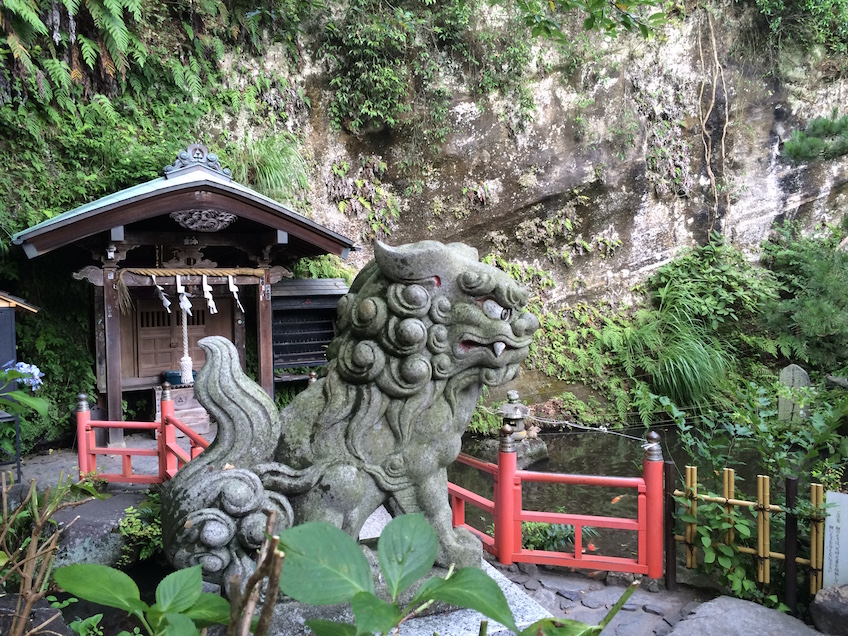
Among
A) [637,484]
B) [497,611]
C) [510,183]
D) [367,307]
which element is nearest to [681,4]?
[510,183]

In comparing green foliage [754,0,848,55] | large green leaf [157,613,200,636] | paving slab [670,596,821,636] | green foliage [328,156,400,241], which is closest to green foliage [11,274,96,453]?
green foliage [328,156,400,241]

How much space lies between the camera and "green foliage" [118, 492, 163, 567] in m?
4.42

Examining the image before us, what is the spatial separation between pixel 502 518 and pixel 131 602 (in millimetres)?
3478

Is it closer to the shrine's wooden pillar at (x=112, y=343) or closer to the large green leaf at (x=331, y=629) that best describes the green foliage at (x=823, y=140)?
the large green leaf at (x=331, y=629)

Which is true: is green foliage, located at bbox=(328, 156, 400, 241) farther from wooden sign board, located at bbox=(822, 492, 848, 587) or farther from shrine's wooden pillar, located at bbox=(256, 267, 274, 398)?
wooden sign board, located at bbox=(822, 492, 848, 587)

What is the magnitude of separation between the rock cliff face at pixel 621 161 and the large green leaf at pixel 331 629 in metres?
9.36

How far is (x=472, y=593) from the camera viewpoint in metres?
0.58

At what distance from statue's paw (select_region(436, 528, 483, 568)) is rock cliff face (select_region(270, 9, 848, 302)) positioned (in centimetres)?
754

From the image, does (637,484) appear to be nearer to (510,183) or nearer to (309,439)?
(309,439)

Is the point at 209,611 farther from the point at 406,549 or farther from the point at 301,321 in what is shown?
the point at 301,321

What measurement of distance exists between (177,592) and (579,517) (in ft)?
11.4

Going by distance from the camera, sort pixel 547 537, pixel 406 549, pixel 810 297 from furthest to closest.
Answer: pixel 810 297 → pixel 547 537 → pixel 406 549

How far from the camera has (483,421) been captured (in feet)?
28.8

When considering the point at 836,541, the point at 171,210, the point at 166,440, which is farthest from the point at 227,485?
the point at 171,210
